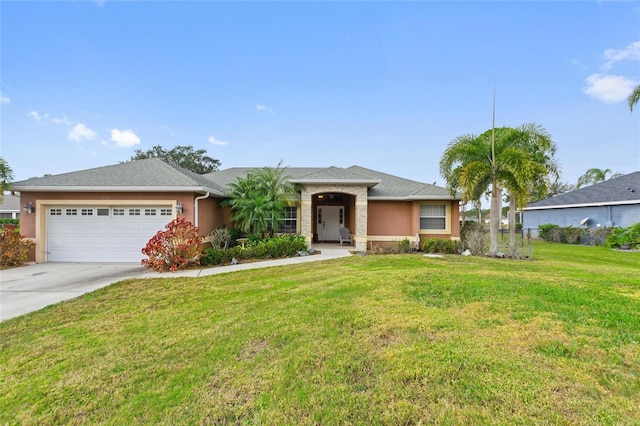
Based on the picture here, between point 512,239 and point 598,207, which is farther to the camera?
point 598,207

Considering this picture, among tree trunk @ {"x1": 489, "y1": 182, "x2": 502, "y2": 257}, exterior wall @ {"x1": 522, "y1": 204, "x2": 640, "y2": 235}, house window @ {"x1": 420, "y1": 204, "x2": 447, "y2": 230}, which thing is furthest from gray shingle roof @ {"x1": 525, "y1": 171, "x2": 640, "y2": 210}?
house window @ {"x1": 420, "y1": 204, "x2": 447, "y2": 230}

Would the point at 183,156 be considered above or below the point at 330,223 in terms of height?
above

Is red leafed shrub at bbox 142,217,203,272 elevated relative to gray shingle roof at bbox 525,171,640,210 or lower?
lower

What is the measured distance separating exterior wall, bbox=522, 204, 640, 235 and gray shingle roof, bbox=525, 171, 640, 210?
0.47 m

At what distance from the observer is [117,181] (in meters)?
11.3

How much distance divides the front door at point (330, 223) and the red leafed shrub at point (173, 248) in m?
8.65

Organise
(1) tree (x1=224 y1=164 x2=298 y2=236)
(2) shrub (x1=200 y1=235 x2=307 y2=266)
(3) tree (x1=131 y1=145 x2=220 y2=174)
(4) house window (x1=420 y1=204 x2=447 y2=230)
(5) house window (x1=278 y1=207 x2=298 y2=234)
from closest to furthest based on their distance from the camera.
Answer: (2) shrub (x1=200 y1=235 x2=307 y2=266) → (1) tree (x1=224 y1=164 x2=298 y2=236) → (4) house window (x1=420 y1=204 x2=447 y2=230) → (5) house window (x1=278 y1=207 x2=298 y2=234) → (3) tree (x1=131 y1=145 x2=220 y2=174)

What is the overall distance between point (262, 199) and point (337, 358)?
9471mm

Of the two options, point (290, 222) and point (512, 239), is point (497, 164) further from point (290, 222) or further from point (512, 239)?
point (290, 222)

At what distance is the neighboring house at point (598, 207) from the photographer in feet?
66.8

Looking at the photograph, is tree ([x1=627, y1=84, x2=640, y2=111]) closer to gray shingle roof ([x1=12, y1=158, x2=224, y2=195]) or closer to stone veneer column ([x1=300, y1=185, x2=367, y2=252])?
stone veneer column ([x1=300, y1=185, x2=367, y2=252])

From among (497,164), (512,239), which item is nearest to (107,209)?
(497,164)

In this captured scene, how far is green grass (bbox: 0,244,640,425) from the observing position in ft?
8.61

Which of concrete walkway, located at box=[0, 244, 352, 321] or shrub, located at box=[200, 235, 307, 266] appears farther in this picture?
shrub, located at box=[200, 235, 307, 266]
